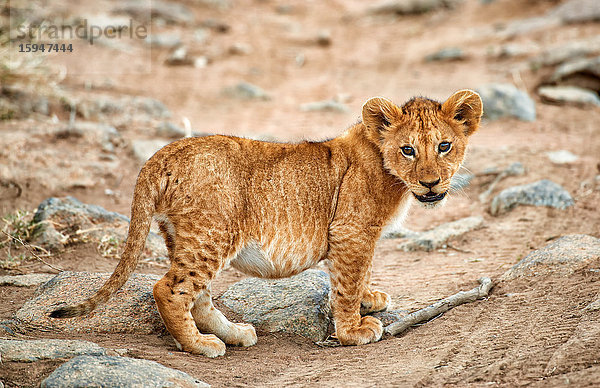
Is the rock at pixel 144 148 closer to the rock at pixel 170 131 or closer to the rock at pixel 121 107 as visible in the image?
the rock at pixel 170 131

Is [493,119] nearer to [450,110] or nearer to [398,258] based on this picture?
[398,258]

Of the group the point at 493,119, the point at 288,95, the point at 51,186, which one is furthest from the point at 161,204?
the point at 288,95

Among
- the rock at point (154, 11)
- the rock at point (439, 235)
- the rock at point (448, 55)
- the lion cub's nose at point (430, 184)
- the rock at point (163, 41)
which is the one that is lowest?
the rock at point (439, 235)

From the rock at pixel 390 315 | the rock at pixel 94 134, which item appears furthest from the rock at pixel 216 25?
the rock at pixel 390 315

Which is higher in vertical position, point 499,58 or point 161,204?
point 499,58

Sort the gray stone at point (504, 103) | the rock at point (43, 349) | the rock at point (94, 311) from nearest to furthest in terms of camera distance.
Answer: the rock at point (43, 349)
the rock at point (94, 311)
the gray stone at point (504, 103)

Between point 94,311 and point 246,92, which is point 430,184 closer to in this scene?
point 94,311

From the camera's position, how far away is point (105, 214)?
8.85 metres

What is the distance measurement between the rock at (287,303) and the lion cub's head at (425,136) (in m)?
1.59

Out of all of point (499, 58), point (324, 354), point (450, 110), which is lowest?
point (324, 354)

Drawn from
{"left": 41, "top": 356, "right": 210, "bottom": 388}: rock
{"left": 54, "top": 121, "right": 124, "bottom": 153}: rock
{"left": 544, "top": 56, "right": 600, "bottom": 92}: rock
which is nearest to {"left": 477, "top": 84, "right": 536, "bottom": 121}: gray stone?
{"left": 544, "top": 56, "right": 600, "bottom": 92}: rock

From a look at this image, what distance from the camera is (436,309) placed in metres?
6.39

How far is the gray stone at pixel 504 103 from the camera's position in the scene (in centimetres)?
1420

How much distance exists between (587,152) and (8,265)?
9.71 meters
